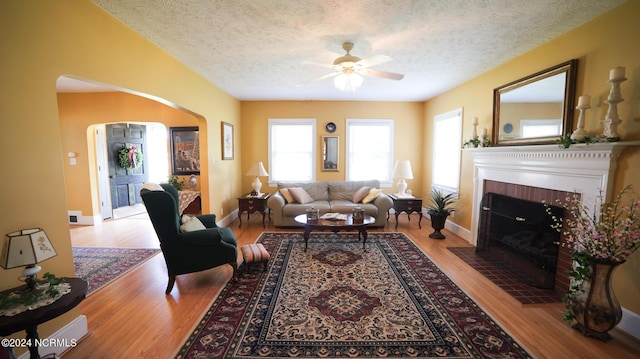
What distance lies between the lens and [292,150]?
603cm

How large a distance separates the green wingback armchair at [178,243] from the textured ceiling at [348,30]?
1645mm

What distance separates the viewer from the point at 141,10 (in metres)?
2.24

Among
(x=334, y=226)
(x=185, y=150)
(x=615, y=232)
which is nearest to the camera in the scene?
(x=615, y=232)

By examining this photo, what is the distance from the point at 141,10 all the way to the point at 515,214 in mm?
4527

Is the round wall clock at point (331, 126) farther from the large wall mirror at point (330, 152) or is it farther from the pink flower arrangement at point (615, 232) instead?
the pink flower arrangement at point (615, 232)

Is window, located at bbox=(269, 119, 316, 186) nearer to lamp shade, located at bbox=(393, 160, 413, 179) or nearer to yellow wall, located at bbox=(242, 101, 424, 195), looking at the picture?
yellow wall, located at bbox=(242, 101, 424, 195)

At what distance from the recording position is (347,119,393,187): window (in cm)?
597

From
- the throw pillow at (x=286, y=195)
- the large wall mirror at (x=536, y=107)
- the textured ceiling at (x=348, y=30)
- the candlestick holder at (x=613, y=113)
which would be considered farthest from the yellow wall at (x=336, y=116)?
the candlestick holder at (x=613, y=113)

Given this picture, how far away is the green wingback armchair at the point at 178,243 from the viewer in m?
2.49

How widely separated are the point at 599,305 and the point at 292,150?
5.17 m

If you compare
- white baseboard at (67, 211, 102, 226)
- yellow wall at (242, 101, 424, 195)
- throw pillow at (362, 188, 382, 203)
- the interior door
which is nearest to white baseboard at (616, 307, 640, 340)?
throw pillow at (362, 188, 382, 203)

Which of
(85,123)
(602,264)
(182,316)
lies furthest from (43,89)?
(85,123)

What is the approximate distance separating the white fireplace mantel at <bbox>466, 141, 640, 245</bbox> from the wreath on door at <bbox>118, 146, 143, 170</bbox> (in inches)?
300

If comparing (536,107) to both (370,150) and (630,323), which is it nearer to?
(630,323)
